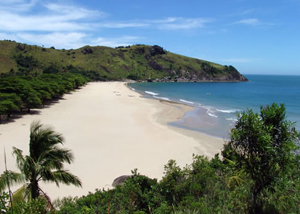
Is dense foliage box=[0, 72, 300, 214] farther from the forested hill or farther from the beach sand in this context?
the forested hill

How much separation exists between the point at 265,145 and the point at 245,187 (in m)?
3.09

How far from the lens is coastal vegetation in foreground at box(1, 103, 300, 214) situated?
8.20 metres

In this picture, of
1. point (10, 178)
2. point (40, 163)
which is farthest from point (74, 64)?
point (10, 178)

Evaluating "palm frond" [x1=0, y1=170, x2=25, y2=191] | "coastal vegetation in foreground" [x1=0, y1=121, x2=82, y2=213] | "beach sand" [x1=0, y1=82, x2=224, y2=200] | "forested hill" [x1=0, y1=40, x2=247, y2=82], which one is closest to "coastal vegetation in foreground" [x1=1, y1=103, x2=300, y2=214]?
Result: "coastal vegetation in foreground" [x1=0, y1=121, x2=82, y2=213]

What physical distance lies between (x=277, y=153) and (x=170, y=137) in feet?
67.4

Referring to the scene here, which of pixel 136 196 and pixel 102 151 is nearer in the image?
pixel 136 196

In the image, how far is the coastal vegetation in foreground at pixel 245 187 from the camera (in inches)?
323

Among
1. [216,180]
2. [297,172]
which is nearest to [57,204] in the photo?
[216,180]

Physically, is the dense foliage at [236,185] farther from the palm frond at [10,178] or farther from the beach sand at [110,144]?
the beach sand at [110,144]

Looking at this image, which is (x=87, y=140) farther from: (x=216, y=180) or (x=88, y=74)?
(x=88, y=74)

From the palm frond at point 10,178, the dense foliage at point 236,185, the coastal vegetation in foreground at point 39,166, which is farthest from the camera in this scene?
the coastal vegetation in foreground at point 39,166

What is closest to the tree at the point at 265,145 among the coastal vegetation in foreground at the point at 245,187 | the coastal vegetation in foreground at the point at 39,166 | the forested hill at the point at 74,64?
the coastal vegetation in foreground at the point at 245,187

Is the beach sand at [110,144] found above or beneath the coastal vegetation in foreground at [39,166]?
beneath

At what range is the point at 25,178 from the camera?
10203 millimetres
